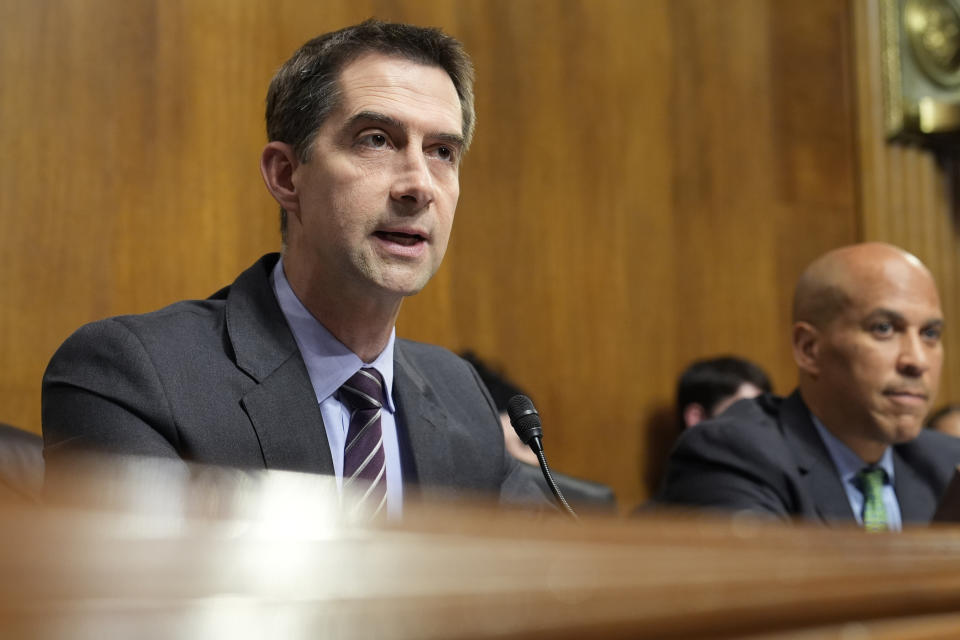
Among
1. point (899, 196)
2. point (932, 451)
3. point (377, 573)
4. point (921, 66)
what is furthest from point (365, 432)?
point (921, 66)

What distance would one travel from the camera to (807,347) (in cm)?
264

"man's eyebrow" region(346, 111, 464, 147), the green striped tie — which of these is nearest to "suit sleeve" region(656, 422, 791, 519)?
the green striped tie

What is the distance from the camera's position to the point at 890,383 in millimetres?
2498

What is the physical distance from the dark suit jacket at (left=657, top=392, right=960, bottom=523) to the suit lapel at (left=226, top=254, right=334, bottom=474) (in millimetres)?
1072

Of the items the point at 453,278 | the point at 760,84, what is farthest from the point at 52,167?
the point at 760,84

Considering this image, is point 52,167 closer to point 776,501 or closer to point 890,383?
point 776,501

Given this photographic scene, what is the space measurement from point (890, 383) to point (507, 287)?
1628 mm

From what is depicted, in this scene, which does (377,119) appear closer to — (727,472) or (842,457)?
(727,472)

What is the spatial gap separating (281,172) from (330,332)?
339 mm

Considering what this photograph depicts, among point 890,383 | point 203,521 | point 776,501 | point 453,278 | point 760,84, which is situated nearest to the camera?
point 203,521

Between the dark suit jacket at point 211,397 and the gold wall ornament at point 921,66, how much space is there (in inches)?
153

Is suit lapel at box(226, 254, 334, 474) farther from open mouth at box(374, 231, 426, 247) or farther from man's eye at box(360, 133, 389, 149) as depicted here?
man's eye at box(360, 133, 389, 149)

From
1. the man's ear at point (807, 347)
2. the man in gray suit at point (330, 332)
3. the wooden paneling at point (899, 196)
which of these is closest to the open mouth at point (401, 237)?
the man in gray suit at point (330, 332)

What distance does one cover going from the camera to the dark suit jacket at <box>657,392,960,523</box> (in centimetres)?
228
